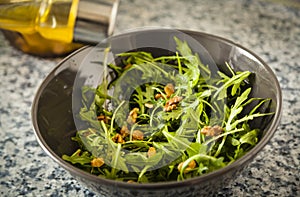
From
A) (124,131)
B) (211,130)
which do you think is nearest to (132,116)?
(124,131)

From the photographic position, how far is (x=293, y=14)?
131 cm

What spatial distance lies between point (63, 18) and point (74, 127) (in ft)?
A: 0.75

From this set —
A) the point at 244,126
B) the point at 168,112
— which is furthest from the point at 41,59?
the point at 244,126

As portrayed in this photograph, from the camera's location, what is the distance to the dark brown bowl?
66cm

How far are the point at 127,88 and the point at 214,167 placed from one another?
0.28m

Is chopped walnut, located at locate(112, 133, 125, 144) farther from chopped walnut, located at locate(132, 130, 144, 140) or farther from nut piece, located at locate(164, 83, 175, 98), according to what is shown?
nut piece, located at locate(164, 83, 175, 98)

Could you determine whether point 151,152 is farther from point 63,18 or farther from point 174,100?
point 63,18

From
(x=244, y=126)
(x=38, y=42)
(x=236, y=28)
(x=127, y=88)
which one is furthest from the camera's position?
(x=236, y=28)

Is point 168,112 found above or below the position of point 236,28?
below

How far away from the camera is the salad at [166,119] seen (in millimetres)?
756

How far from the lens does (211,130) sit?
794 millimetres

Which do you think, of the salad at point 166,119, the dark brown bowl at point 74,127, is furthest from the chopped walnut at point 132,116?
the dark brown bowl at point 74,127

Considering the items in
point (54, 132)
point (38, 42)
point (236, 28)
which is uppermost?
point (236, 28)

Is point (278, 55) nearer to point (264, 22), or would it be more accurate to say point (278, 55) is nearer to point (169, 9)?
point (264, 22)
